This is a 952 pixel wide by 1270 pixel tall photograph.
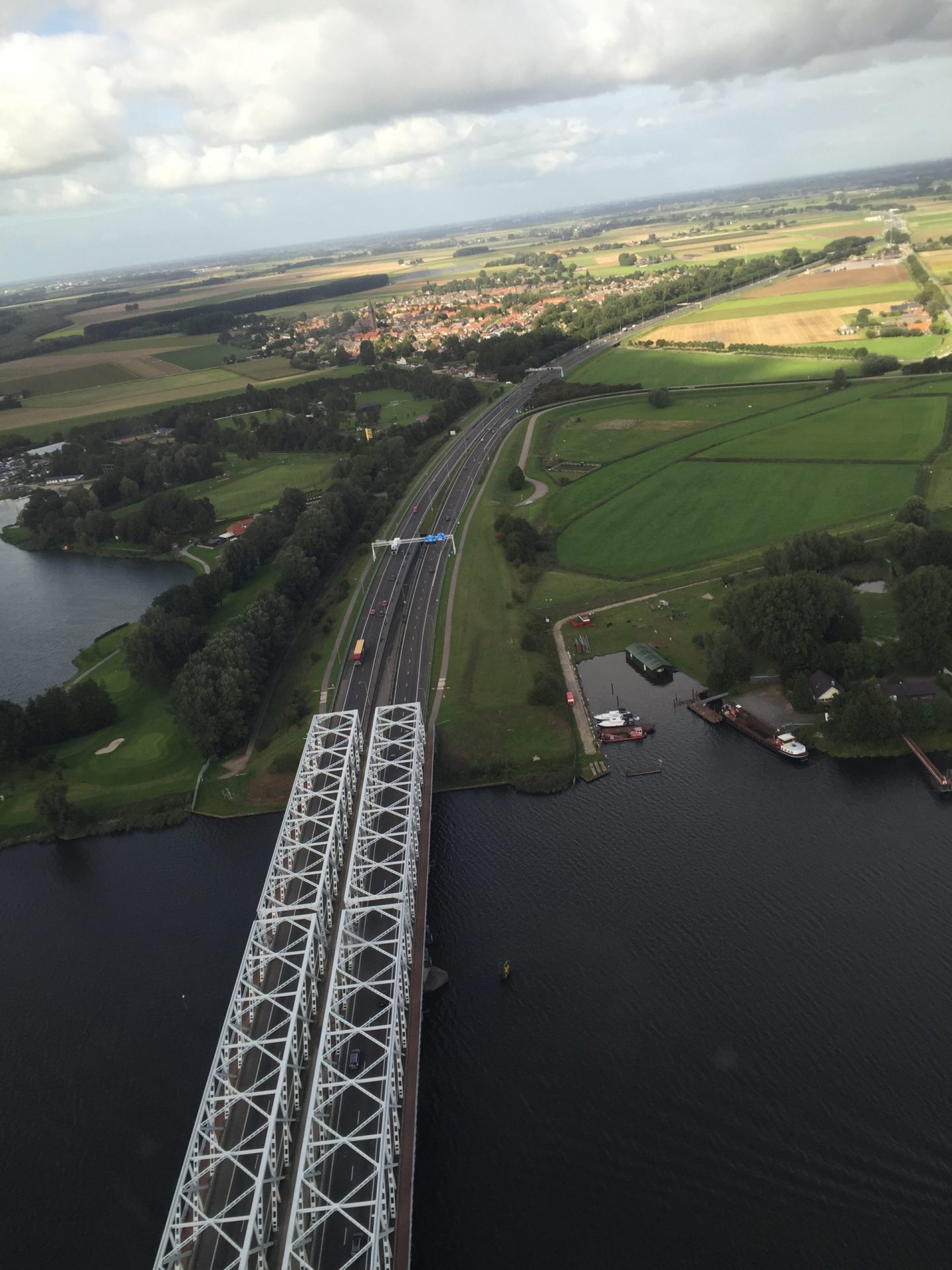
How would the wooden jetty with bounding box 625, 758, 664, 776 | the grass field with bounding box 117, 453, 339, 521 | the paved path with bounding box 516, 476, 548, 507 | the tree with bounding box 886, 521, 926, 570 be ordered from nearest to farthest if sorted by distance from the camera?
the wooden jetty with bounding box 625, 758, 664, 776 → the tree with bounding box 886, 521, 926, 570 → the paved path with bounding box 516, 476, 548, 507 → the grass field with bounding box 117, 453, 339, 521

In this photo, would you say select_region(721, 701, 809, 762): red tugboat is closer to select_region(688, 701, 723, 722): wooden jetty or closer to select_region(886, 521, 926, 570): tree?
select_region(688, 701, 723, 722): wooden jetty

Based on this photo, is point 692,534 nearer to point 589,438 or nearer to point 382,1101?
point 589,438

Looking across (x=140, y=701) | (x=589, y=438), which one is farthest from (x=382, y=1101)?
(x=589, y=438)

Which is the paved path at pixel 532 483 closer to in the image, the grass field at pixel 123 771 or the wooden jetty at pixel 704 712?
the wooden jetty at pixel 704 712

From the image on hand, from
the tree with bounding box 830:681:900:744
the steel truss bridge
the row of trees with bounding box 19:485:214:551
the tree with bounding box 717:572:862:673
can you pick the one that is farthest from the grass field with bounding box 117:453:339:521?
the tree with bounding box 830:681:900:744

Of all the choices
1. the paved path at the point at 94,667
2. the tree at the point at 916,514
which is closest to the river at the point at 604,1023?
the paved path at the point at 94,667

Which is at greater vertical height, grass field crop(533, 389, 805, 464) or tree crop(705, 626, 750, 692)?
grass field crop(533, 389, 805, 464)

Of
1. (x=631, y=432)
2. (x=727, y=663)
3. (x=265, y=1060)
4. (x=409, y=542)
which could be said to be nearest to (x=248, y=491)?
(x=409, y=542)
